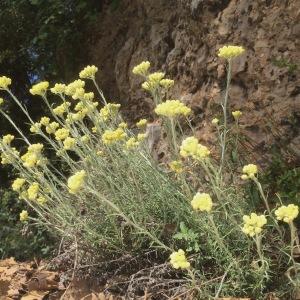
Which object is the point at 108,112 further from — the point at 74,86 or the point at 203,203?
the point at 203,203

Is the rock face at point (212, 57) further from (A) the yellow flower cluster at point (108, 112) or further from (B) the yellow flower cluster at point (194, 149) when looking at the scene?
(B) the yellow flower cluster at point (194, 149)

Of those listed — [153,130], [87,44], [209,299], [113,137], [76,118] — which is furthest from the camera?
[87,44]

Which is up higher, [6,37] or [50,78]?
[6,37]

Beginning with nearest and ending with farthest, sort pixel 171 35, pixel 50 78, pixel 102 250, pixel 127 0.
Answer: pixel 102 250 < pixel 171 35 < pixel 127 0 < pixel 50 78

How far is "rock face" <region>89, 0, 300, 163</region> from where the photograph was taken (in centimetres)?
307

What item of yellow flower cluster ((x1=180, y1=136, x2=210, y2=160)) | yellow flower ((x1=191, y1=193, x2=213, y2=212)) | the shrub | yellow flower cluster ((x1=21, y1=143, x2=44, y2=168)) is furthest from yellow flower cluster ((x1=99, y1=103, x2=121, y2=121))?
yellow flower ((x1=191, y1=193, x2=213, y2=212))

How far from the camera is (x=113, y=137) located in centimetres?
228

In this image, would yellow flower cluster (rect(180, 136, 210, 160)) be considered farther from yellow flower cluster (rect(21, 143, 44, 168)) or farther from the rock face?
the rock face

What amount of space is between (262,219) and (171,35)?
274 cm

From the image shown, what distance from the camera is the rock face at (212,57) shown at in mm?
3066

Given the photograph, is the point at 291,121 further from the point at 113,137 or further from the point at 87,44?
the point at 87,44

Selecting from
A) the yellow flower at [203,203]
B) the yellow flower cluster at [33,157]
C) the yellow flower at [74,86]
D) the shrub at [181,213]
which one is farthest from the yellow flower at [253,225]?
the yellow flower at [74,86]

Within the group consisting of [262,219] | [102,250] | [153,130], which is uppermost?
[262,219]

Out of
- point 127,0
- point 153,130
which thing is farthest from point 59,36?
point 153,130
